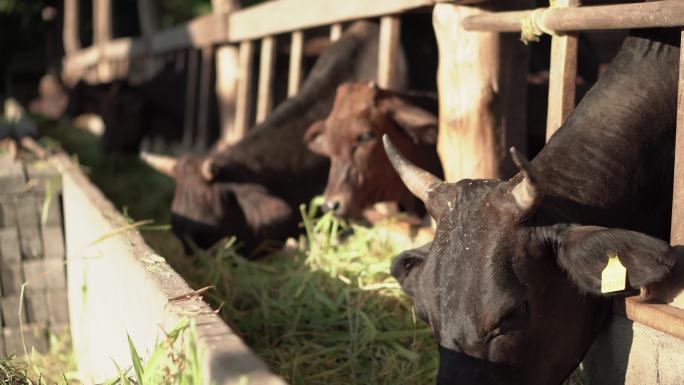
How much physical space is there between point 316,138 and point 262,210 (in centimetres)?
59

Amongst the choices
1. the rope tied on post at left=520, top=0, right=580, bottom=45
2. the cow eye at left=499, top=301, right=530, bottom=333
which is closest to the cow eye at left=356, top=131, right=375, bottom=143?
the rope tied on post at left=520, top=0, right=580, bottom=45

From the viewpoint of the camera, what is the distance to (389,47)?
19.6ft

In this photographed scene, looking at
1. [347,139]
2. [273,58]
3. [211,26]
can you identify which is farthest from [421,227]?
[211,26]

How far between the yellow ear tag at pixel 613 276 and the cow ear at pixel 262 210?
345cm

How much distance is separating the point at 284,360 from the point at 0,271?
8.74 feet

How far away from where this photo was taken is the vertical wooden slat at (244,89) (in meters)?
8.95

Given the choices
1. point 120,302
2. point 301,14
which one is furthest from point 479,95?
point 301,14

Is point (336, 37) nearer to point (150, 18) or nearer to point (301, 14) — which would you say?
point (301, 14)

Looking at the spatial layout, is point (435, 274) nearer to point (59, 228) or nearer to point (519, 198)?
point (519, 198)

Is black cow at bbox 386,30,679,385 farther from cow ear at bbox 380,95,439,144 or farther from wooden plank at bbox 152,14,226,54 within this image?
wooden plank at bbox 152,14,226,54

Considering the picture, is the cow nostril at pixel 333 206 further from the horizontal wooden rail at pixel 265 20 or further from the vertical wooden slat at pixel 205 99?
the vertical wooden slat at pixel 205 99

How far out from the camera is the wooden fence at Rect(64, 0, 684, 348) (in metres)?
3.27

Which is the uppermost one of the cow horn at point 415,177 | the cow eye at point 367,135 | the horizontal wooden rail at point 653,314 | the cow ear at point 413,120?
the cow horn at point 415,177

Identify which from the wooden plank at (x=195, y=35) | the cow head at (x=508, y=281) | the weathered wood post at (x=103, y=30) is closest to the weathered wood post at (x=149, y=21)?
the wooden plank at (x=195, y=35)
